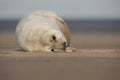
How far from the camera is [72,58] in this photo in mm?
11219

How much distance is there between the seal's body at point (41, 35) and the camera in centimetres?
1204

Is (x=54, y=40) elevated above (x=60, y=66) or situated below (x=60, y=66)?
above

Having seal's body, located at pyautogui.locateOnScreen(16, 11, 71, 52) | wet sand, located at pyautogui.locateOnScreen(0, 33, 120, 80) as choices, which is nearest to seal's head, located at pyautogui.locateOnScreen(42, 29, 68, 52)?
seal's body, located at pyautogui.locateOnScreen(16, 11, 71, 52)

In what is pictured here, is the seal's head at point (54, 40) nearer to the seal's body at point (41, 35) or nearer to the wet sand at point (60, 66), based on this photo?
the seal's body at point (41, 35)

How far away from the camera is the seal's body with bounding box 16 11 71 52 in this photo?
12.0 meters

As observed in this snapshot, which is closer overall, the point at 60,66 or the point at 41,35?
the point at 60,66

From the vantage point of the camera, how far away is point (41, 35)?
1208 cm

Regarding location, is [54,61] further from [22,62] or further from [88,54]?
[88,54]

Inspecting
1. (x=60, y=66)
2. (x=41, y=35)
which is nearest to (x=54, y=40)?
(x=41, y=35)

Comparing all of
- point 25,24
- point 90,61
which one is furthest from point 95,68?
point 25,24

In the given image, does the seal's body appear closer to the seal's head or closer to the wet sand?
the seal's head

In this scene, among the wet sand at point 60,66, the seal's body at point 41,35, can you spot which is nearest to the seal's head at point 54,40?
the seal's body at point 41,35

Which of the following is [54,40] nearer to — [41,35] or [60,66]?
[41,35]

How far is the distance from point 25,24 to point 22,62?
195 cm
